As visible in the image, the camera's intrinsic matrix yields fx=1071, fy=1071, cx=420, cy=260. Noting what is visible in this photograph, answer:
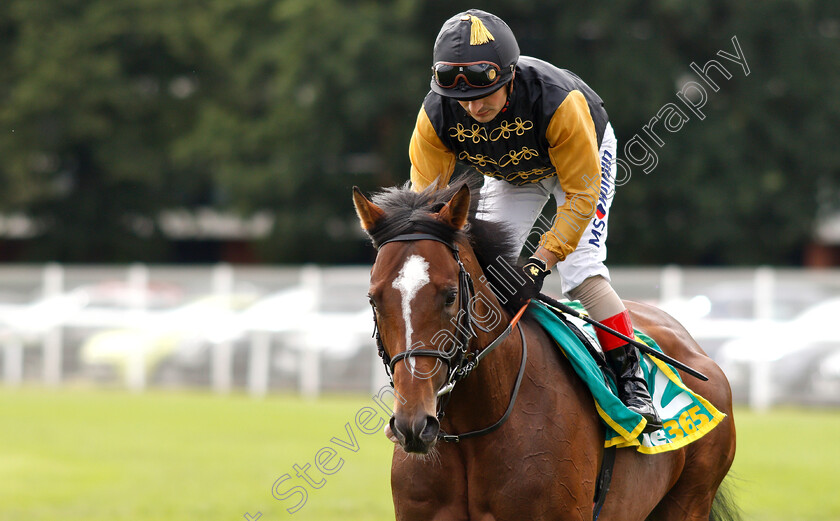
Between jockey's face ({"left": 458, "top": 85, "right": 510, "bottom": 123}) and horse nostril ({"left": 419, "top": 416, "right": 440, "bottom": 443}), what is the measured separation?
52.9 inches

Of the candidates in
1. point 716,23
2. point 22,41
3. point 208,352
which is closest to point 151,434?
point 208,352

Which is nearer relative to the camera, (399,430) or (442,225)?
(399,430)

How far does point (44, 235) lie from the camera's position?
97.3 ft

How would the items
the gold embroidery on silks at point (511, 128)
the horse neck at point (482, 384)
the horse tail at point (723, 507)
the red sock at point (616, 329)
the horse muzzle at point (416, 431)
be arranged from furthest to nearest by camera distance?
the horse tail at point (723, 507)
the red sock at point (616, 329)
the gold embroidery on silks at point (511, 128)
the horse neck at point (482, 384)
the horse muzzle at point (416, 431)

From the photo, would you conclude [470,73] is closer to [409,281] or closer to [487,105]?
[487,105]

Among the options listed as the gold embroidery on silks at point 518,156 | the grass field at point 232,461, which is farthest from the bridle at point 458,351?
the grass field at point 232,461

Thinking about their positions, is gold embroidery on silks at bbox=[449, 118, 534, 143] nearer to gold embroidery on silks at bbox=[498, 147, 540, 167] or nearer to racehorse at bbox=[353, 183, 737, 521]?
gold embroidery on silks at bbox=[498, 147, 540, 167]

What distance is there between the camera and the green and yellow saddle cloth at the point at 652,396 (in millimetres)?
4051

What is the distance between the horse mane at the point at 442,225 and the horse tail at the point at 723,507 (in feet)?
6.93

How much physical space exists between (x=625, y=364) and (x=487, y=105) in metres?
1.22

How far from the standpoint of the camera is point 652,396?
4633 mm

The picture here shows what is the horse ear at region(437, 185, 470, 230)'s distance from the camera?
354 cm

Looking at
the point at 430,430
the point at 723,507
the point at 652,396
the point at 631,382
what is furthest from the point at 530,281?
the point at 723,507

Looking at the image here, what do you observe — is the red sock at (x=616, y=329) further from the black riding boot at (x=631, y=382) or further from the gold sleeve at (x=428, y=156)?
the gold sleeve at (x=428, y=156)
